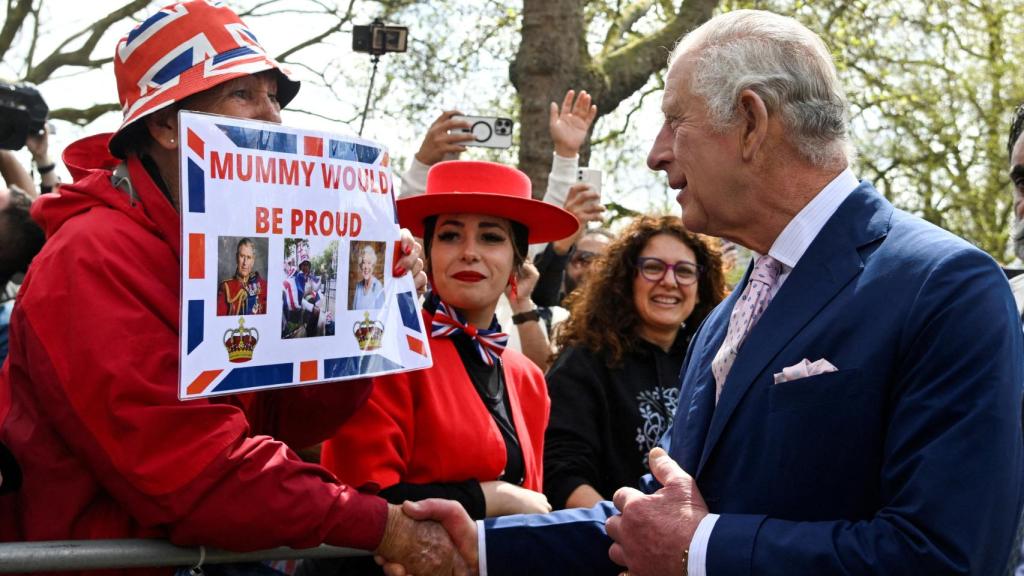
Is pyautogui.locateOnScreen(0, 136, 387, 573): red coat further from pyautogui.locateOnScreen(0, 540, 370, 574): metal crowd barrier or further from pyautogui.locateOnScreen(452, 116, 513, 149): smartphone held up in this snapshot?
pyautogui.locateOnScreen(452, 116, 513, 149): smartphone held up

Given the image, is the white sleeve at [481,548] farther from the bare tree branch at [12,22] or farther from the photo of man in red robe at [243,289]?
the bare tree branch at [12,22]

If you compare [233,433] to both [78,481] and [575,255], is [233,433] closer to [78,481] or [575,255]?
[78,481]

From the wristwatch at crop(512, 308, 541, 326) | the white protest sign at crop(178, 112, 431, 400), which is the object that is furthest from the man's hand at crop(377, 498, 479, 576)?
the wristwatch at crop(512, 308, 541, 326)

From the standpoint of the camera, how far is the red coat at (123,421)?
7.61ft

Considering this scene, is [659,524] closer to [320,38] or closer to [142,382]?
[142,382]

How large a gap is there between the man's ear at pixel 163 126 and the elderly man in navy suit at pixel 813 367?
1215 mm

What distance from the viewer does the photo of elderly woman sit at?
2.75 meters

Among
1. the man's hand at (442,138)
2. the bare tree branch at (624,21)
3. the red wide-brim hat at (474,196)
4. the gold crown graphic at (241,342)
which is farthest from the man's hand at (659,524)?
the bare tree branch at (624,21)

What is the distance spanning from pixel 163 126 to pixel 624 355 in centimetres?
A: 234

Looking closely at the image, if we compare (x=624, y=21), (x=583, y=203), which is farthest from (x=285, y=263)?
(x=624, y=21)

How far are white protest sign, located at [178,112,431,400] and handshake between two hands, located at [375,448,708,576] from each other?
0.41 meters

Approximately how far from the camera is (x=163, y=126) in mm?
2699

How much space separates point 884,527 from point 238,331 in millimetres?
1433

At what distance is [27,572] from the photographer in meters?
2.35
